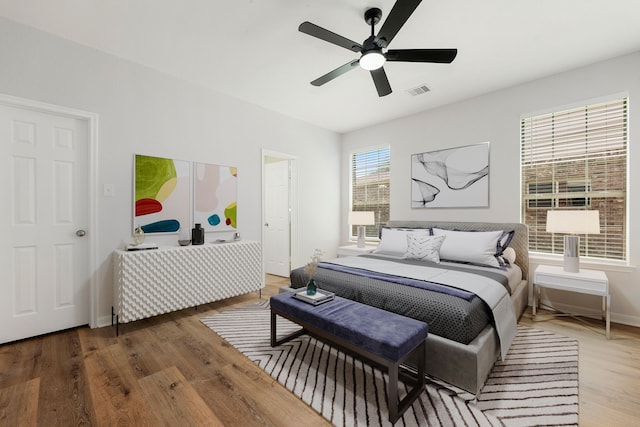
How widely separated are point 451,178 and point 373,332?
3.11m

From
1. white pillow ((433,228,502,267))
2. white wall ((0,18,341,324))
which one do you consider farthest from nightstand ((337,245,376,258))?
white wall ((0,18,341,324))

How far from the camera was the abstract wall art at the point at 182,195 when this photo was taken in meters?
3.06

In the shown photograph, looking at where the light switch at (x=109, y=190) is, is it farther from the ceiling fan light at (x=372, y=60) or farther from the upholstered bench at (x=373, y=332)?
the ceiling fan light at (x=372, y=60)

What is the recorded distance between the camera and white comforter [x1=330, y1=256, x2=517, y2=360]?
6.70 feet

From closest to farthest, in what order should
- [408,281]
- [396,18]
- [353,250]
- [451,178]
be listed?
[396,18], [408,281], [451,178], [353,250]

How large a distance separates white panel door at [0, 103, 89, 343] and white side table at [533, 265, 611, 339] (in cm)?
469

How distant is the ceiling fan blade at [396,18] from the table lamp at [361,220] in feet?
9.51

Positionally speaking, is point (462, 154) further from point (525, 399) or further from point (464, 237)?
point (525, 399)

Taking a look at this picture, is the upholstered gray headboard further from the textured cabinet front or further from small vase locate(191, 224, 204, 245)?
small vase locate(191, 224, 204, 245)

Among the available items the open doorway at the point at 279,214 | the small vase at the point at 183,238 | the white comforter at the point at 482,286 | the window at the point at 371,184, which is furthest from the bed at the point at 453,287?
the open doorway at the point at 279,214

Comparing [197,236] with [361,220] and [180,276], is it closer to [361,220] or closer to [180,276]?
[180,276]

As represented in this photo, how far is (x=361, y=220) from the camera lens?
184 inches

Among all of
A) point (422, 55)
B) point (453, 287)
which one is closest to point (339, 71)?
point (422, 55)

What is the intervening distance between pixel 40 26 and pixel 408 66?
349 centimetres
